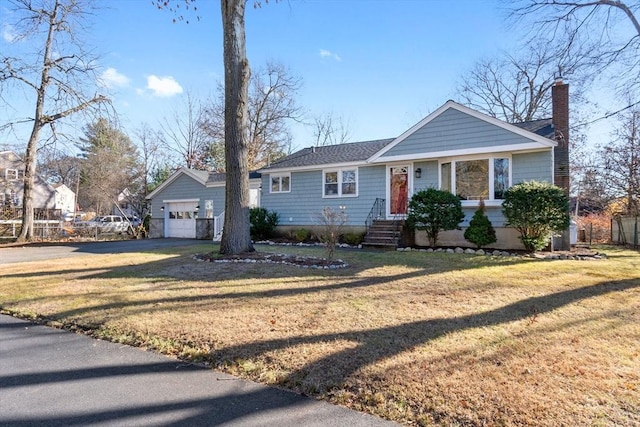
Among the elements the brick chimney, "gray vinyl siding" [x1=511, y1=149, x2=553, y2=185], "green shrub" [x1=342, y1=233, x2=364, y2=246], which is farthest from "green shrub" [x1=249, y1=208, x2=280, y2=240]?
the brick chimney

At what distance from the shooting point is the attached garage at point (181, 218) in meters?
22.3

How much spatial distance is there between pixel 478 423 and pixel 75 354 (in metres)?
3.93

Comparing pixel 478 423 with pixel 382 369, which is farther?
pixel 382 369

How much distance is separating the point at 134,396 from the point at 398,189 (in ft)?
43.9

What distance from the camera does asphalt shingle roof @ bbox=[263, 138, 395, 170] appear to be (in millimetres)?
16344

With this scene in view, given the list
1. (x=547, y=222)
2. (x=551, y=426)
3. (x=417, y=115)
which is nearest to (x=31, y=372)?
(x=551, y=426)

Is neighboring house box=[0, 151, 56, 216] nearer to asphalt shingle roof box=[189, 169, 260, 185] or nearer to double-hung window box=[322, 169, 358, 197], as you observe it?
asphalt shingle roof box=[189, 169, 260, 185]

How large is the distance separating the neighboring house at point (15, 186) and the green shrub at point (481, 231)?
81.1 feet

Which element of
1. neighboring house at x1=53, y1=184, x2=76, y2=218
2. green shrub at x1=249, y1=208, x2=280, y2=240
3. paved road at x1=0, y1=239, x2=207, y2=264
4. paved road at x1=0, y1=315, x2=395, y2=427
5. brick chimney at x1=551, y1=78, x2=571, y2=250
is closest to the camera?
paved road at x1=0, y1=315, x2=395, y2=427

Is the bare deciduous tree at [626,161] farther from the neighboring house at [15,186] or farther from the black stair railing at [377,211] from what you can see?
the neighboring house at [15,186]

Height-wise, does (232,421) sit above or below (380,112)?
below

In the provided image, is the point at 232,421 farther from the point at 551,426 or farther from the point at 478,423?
the point at 551,426

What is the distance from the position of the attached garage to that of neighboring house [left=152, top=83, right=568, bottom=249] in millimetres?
6360

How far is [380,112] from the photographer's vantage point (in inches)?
1072
